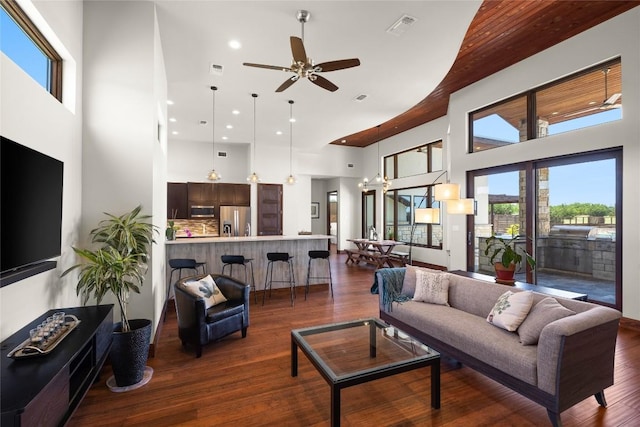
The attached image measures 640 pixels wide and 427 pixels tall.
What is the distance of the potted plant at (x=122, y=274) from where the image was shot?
2.47 metres

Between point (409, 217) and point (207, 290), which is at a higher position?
point (409, 217)

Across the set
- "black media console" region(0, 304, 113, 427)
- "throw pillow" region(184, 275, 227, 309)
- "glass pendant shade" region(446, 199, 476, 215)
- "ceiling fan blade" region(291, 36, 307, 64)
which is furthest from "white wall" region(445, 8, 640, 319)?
"black media console" region(0, 304, 113, 427)

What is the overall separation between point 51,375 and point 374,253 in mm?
7056

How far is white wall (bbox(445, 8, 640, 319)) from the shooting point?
3.86 meters

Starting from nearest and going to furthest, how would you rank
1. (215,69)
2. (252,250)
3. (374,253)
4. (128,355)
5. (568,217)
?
(128,355) < (215,69) < (568,217) < (252,250) < (374,253)

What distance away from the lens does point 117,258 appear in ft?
8.30

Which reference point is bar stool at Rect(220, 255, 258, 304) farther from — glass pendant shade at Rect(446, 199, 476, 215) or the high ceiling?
glass pendant shade at Rect(446, 199, 476, 215)

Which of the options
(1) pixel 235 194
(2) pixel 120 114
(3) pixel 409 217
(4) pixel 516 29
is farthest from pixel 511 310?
(1) pixel 235 194

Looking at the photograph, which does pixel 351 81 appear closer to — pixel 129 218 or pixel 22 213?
pixel 129 218

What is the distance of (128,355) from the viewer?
8.45 feet

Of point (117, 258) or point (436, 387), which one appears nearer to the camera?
point (436, 387)

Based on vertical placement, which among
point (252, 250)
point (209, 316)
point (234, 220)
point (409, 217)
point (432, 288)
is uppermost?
point (409, 217)

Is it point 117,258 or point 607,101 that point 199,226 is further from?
point 607,101

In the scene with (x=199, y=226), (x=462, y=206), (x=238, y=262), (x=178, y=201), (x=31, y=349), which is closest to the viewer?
(x=31, y=349)
